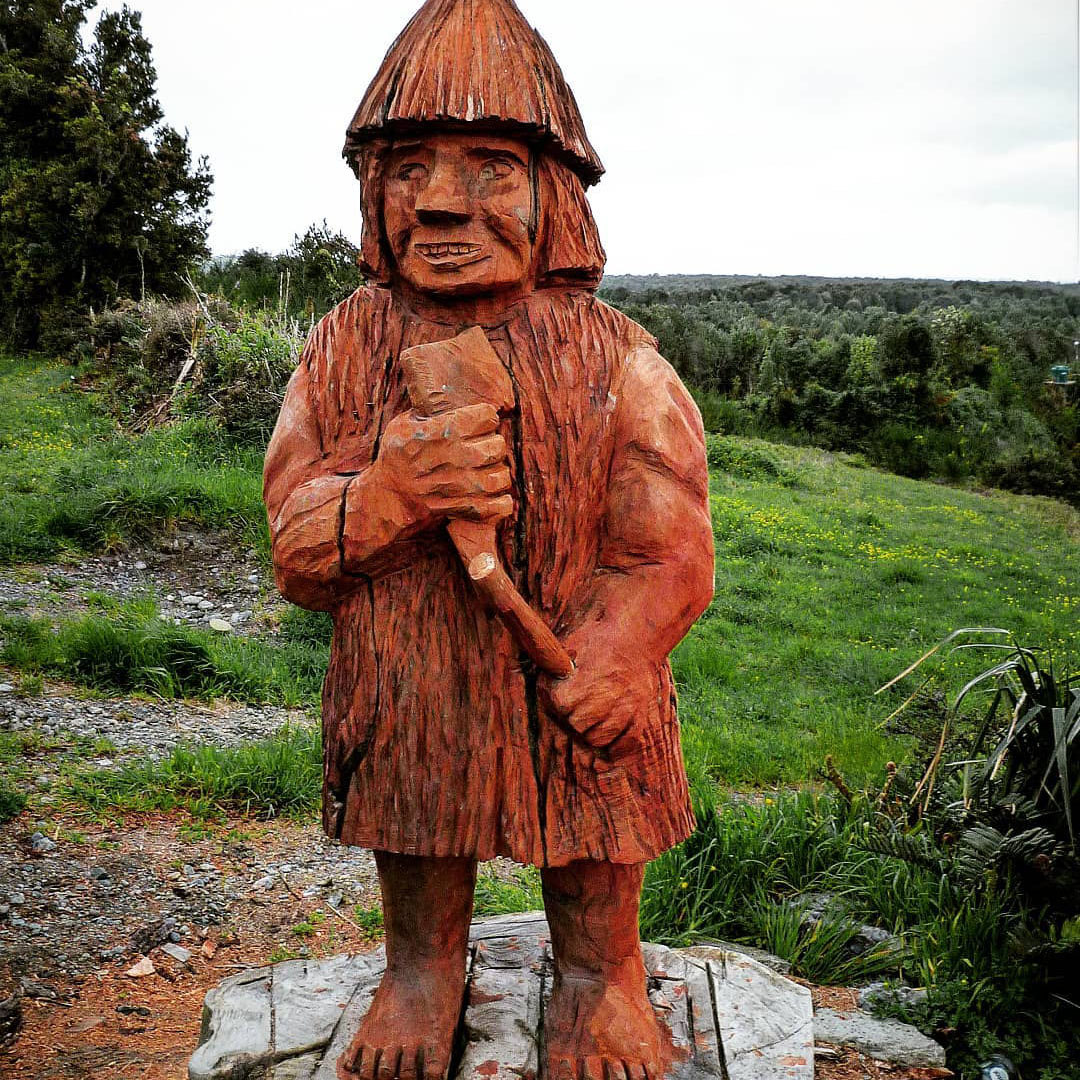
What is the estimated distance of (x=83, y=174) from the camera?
1177 centimetres

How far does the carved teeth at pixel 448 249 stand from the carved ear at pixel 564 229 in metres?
0.16

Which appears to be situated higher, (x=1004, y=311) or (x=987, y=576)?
(x=1004, y=311)

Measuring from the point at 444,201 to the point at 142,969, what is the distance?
2611 mm

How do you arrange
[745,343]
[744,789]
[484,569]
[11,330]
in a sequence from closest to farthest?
1. [484,569]
2. [744,789]
3. [11,330]
4. [745,343]

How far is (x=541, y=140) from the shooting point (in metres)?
1.95

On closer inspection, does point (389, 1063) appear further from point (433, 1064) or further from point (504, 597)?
point (504, 597)

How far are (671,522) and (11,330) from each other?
13149 millimetres

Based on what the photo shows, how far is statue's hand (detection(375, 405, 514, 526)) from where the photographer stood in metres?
1.87

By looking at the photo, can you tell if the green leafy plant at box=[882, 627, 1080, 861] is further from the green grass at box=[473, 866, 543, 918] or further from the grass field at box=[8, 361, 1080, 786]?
the green grass at box=[473, 866, 543, 918]

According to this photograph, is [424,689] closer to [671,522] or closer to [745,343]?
[671,522]

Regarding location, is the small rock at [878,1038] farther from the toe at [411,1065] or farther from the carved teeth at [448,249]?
the carved teeth at [448,249]

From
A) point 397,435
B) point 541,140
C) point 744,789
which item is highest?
point 541,140

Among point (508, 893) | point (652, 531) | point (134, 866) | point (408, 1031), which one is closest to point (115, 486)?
point (134, 866)

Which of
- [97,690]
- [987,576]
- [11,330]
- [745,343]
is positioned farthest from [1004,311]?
[97,690]
